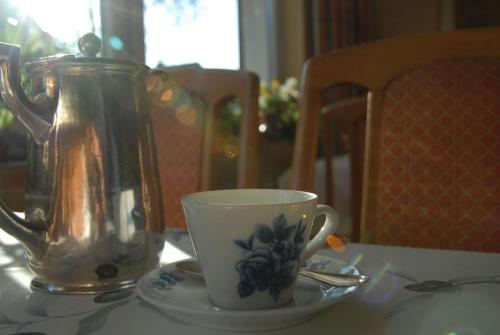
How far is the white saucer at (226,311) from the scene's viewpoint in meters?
0.26

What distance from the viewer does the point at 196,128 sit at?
938 mm

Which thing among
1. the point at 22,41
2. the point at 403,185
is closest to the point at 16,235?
the point at 403,185

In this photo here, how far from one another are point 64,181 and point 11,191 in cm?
101

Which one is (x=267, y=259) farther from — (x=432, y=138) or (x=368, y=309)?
(x=432, y=138)

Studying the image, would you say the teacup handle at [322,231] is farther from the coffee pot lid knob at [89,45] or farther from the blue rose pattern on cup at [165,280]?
the coffee pot lid knob at [89,45]

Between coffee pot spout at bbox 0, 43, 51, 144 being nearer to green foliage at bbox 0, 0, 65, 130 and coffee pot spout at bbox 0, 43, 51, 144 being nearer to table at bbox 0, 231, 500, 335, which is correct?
table at bbox 0, 231, 500, 335

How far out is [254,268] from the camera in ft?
0.98

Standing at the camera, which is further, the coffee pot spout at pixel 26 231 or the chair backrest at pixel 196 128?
the chair backrest at pixel 196 128

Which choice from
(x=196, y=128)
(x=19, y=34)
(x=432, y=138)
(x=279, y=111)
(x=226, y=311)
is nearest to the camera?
(x=226, y=311)

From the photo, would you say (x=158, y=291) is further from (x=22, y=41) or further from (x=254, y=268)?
(x=22, y=41)

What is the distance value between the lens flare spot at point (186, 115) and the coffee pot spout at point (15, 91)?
1.92 feet

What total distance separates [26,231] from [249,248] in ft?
0.54

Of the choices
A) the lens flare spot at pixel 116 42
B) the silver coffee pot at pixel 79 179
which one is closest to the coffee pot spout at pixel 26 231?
the silver coffee pot at pixel 79 179

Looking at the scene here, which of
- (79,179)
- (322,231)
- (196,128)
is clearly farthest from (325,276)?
(196,128)
